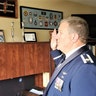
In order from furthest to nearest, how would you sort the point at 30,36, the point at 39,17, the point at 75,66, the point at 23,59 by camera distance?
1. the point at 39,17
2. the point at 30,36
3. the point at 23,59
4. the point at 75,66

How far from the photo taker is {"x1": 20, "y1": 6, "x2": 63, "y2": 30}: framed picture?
3074 millimetres

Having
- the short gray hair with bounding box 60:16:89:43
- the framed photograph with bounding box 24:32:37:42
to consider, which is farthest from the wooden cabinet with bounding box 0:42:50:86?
the short gray hair with bounding box 60:16:89:43

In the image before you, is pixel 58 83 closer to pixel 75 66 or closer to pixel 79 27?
pixel 75 66

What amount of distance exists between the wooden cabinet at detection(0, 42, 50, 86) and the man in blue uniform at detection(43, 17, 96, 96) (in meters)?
1.13

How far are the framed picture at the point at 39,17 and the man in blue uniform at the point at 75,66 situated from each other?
1786 millimetres

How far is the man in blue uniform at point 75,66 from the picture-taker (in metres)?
1.09

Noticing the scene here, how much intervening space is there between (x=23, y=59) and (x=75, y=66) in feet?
4.89

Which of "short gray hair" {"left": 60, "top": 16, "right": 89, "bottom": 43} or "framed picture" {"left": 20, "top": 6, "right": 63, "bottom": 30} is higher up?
"framed picture" {"left": 20, "top": 6, "right": 63, "bottom": 30}

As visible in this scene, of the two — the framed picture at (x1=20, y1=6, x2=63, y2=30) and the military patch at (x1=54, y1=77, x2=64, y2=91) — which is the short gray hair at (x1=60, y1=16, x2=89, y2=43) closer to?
the military patch at (x1=54, y1=77, x2=64, y2=91)

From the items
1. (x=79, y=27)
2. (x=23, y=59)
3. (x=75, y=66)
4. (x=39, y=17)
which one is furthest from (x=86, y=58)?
(x=39, y=17)

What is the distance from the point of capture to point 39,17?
3.29 meters

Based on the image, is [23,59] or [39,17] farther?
[39,17]

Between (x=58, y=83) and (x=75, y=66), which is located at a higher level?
(x=75, y=66)

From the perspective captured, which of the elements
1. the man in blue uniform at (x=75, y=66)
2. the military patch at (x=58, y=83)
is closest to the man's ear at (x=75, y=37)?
the man in blue uniform at (x=75, y=66)
